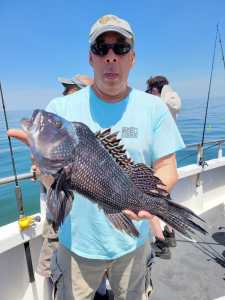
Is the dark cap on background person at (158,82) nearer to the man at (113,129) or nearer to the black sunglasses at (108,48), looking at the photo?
the man at (113,129)

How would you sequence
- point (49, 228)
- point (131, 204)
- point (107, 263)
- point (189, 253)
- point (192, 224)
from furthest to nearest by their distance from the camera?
point (189, 253) → point (49, 228) → point (107, 263) → point (131, 204) → point (192, 224)

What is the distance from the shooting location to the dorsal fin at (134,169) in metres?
1.84

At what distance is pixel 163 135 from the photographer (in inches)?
83.0

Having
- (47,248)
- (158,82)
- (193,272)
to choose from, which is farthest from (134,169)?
(158,82)

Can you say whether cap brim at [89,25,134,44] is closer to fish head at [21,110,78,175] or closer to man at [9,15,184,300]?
man at [9,15,184,300]

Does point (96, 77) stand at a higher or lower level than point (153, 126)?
higher

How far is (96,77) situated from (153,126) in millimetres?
489

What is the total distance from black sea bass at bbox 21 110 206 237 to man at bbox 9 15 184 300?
23cm

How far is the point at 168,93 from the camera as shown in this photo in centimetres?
462

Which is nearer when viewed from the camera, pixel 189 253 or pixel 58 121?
pixel 58 121

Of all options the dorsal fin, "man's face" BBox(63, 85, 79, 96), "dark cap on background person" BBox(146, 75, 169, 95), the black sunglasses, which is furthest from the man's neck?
"dark cap on background person" BBox(146, 75, 169, 95)

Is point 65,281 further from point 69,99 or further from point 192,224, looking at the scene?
point 69,99

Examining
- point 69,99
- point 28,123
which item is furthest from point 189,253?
point 28,123

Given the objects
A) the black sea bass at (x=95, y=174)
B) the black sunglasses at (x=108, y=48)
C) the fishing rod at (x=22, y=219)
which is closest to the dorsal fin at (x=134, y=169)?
the black sea bass at (x=95, y=174)
